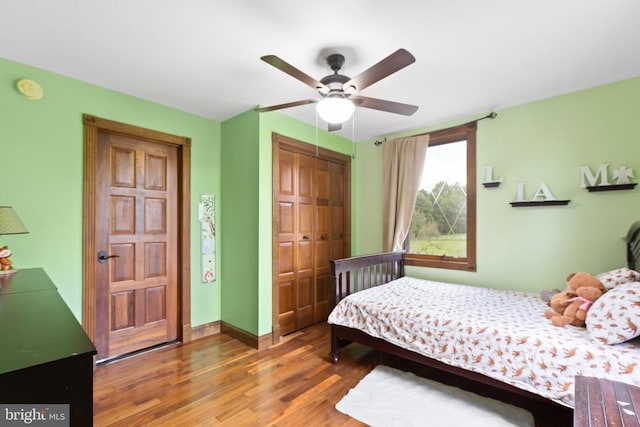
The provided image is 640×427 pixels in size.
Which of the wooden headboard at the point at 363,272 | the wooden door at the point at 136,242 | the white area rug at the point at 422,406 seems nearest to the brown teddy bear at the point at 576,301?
the white area rug at the point at 422,406

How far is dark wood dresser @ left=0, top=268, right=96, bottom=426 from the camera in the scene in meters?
0.71

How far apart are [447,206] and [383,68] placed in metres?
2.21

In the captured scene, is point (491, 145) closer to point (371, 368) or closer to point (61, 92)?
point (371, 368)

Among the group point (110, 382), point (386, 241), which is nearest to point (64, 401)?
point (110, 382)

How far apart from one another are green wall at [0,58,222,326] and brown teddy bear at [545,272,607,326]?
142 inches

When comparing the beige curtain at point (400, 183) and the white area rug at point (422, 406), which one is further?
the beige curtain at point (400, 183)

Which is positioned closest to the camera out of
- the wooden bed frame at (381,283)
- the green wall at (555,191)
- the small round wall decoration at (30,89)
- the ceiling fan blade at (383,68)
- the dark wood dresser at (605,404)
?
the dark wood dresser at (605,404)

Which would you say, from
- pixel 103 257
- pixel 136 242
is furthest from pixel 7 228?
pixel 136 242

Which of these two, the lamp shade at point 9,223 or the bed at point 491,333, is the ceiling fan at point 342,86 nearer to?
the bed at point 491,333

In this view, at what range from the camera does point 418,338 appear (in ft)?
7.07

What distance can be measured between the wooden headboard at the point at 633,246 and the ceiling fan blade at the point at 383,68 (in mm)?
2206

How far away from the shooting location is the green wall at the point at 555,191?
2.42 meters

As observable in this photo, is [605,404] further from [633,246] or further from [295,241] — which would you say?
[295,241]

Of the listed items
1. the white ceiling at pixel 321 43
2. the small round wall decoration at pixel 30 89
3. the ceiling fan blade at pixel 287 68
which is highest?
the white ceiling at pixel 321 43
